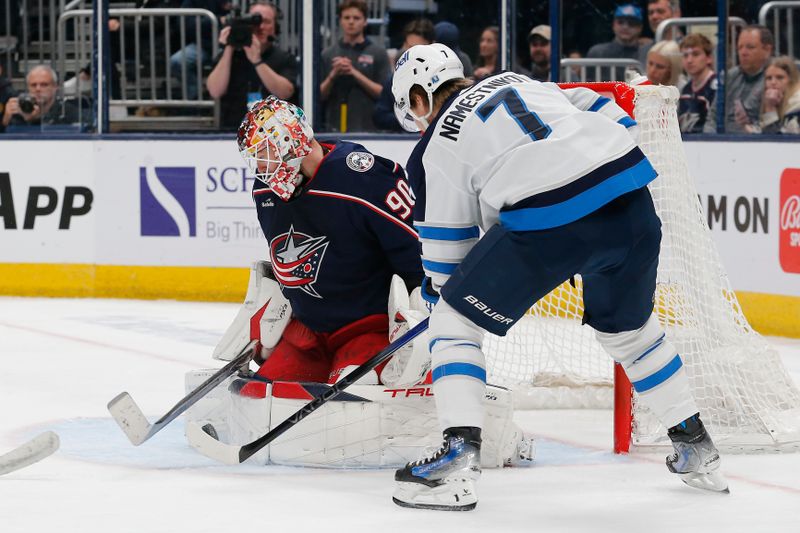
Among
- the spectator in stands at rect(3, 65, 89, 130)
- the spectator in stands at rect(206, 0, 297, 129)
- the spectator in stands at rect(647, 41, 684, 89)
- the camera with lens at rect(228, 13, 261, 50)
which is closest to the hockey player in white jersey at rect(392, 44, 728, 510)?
the spectator in stands at rect(647, 41, 684, 89)

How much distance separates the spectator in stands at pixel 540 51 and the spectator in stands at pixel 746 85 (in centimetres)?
92

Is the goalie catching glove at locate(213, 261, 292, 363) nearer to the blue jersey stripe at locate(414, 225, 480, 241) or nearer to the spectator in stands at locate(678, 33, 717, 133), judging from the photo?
the blue jersey stripe at locate(414, 225, 480, 241)

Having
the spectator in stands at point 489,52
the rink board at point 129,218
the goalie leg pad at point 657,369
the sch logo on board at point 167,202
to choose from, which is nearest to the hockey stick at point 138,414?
the goalie leg pad at point 657,369

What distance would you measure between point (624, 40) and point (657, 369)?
409cm

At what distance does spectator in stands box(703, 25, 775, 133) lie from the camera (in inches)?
238

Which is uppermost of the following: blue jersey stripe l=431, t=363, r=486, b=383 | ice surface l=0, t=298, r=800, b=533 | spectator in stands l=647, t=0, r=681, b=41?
spectator in stands l=647, t=0, r=681, b=41

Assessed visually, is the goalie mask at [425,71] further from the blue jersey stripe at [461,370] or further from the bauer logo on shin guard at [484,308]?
the blue jersey stripe at [461,370]

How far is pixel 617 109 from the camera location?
9.74 ft

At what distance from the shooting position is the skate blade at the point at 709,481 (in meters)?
3.02

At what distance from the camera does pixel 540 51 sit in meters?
6.75

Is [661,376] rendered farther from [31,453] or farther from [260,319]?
[31,453]

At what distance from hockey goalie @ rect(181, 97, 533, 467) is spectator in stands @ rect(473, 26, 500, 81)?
3366mm

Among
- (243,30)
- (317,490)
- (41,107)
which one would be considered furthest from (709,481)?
(41,107)

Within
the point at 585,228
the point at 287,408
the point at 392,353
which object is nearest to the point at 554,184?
the point at 585,228
